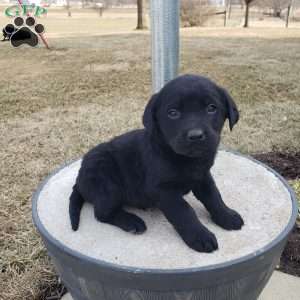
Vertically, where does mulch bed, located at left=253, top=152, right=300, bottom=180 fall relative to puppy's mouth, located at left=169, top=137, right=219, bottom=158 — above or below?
below

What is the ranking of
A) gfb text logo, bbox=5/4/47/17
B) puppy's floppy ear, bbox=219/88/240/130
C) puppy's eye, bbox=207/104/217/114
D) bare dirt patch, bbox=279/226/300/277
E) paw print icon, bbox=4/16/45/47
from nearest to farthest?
puppy's eye, bbox=207/104/217/114 → puppy's floppy ear, bbox=219/88/240/130 → bare dirt patch, bbox=279/226/300/277 → gfb text logo, bbox=5/4/47/17 → paw print icon, bbox=4/16/45/47

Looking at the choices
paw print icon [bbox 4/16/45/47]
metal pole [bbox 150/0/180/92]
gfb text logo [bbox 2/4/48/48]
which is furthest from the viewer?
paw print icon [bbox 4/16/45/47]

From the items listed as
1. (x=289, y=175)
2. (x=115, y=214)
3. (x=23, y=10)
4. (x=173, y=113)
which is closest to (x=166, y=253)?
(x=115, y=214)

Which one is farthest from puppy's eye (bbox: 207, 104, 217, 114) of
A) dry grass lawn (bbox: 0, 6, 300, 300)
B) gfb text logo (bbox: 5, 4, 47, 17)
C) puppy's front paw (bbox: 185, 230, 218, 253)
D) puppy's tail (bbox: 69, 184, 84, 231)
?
gfb text logo (bbox: 5, 4, 47, 17)

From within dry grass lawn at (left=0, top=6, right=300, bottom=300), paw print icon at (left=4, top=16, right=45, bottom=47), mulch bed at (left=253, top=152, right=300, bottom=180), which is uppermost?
paw print icon at (left=4, top=16, right=45, bottom=47)

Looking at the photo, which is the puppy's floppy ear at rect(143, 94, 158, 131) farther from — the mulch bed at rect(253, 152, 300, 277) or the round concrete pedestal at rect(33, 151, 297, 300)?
the mulch bed at rect(253, 152, 300, 277)

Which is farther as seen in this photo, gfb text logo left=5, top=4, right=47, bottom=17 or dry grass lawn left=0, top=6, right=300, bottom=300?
gfb text logo left=5, top=4, right=47, bottom=17

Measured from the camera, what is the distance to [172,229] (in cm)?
192

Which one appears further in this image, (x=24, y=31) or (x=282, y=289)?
(x=24, y=31)

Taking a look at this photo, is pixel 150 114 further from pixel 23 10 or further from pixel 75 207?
pixel 23 10

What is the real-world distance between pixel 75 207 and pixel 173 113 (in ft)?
2.45

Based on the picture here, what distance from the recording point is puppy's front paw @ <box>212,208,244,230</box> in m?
1.89

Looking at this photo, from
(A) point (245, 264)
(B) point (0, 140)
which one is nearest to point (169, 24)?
(A) point (245, 264)

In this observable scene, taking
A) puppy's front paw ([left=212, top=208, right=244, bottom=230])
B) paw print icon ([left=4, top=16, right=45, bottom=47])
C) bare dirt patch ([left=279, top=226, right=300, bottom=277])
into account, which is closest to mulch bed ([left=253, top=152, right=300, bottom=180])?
bare dirt patch ([left=279, top=226, right=300, bottom=277])
